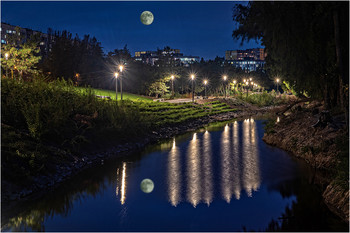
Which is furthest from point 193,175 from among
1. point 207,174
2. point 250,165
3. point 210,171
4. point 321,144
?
point 321,144

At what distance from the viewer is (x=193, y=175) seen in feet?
56.2

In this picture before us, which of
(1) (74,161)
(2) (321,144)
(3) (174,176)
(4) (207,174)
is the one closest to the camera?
(3) (174,176)

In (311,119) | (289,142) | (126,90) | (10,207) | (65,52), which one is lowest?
→ (10,207)

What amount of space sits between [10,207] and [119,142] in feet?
37.0

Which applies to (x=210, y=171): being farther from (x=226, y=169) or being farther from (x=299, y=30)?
(x=299, y=30)

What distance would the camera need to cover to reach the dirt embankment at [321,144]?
12.1 m

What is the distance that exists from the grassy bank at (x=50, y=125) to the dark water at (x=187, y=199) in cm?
177

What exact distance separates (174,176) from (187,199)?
3672 mm

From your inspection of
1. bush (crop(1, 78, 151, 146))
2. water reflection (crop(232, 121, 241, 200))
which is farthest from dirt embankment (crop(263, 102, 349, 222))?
bush (crop(1, 78, 151, 146))

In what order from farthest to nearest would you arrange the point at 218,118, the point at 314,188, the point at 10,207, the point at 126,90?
the point at 126,90
the point at 218,118
the point at 314,188
the point at 10,207

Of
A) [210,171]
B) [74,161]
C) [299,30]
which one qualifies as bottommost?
[210,171]

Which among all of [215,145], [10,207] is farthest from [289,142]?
[10,207]

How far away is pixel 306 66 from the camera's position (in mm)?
17906

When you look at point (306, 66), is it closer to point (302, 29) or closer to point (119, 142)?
point (302, 29)
